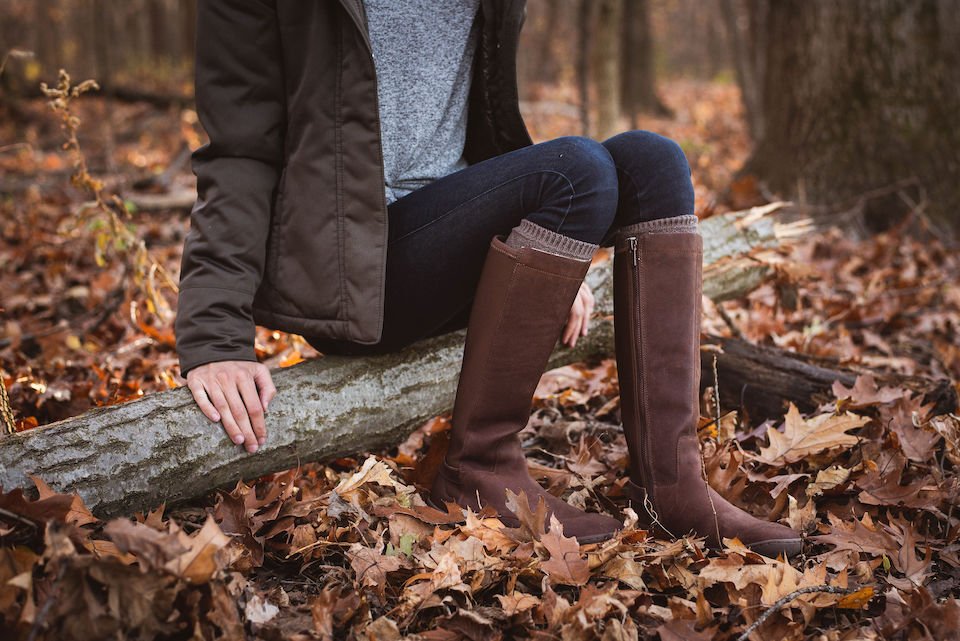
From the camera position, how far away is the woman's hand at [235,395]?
5.61 feet

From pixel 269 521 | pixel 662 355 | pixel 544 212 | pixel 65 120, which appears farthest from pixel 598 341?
pixel 65 120

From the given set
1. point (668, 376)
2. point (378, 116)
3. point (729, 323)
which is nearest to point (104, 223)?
point (378, 116)

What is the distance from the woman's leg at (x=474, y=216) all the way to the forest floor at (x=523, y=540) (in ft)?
1.45

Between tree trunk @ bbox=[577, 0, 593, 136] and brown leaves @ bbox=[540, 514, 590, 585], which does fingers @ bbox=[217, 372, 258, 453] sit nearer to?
brown leaves @ bbox=[540, 514, 590, 585]

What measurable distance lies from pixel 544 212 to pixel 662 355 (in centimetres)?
45

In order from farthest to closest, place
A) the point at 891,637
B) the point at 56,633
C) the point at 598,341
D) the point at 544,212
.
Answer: the point at 598,341 → the point at 544,212 → the point at 891,637 → the point at 56,633

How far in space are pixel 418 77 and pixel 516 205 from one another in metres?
0.47

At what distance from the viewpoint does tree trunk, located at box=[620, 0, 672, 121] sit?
→ 11.5 meters

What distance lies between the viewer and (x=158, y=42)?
17.5 metres

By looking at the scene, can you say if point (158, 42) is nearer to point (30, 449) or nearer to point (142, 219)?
point (142, 219)

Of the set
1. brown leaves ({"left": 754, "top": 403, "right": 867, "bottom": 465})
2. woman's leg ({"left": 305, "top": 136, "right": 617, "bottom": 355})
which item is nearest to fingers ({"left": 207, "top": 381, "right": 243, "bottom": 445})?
woman's leg ({"left": 305, "top": 136, "right": 617, "bottom": 355})

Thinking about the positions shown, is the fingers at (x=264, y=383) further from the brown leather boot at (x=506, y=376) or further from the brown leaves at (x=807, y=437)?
the brown leaves at (x=807, y=437)

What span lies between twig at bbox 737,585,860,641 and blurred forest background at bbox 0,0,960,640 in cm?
3

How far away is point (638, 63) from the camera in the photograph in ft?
39.1
